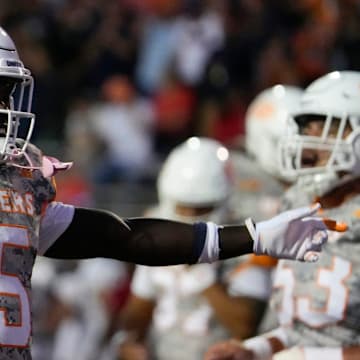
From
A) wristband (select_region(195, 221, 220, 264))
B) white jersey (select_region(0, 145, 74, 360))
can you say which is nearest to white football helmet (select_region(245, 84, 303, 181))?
wristband (select_region(195, 221, 220, 264))

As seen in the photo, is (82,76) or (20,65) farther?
(82,76)

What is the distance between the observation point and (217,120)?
1051 centimetres

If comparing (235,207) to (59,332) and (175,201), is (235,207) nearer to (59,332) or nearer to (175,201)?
(175,201)

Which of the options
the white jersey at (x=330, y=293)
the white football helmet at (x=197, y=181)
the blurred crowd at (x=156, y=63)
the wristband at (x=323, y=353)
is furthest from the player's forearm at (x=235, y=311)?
the blurred crowd at (x=156, y=63)

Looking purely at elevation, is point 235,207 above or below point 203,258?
below

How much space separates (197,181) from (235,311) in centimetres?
86

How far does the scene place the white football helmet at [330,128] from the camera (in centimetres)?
490

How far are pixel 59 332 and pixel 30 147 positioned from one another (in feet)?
17.1

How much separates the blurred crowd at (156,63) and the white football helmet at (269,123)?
9.30 feet

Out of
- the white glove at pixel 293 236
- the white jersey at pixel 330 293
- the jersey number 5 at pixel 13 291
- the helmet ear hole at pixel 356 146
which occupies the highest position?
the helmet ear hole at pixel 356 146

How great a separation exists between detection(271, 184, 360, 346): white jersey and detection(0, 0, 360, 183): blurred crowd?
522cm

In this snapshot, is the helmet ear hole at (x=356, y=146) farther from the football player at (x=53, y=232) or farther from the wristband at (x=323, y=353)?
the football player at (x=53, y=232)

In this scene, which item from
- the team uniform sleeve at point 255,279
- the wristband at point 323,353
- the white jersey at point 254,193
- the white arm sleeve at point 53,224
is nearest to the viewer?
the white arm sleeve at point 53,224

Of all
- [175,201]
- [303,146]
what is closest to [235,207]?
[175,201]
